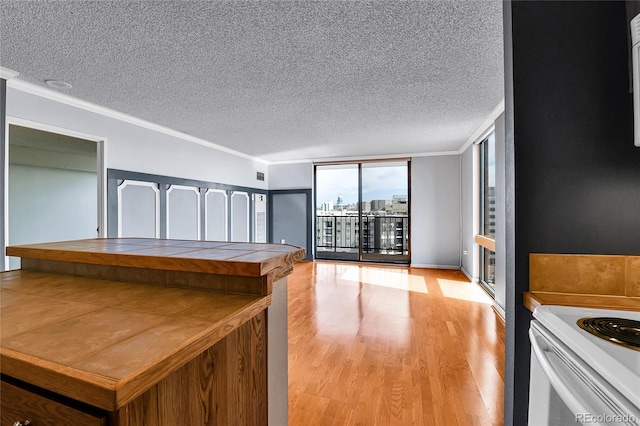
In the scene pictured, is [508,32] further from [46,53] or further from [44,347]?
[46,53]

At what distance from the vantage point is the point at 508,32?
133 cm

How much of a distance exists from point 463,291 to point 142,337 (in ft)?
14.5

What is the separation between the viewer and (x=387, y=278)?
16.3 feet

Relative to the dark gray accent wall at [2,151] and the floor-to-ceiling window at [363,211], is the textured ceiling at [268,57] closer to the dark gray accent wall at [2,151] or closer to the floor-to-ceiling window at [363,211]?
the dark gray accent wall at [2,151]

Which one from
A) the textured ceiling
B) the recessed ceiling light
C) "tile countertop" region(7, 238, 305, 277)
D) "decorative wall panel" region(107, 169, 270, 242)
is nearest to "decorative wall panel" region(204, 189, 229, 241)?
"decorative wall panel" region(107, 169, 270, 242)

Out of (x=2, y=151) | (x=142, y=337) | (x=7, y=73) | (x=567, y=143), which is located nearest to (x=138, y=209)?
(x=2, y=151)

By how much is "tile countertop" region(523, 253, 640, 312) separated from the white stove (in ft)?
0.58

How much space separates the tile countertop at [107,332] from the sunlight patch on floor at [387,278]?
3.86 m

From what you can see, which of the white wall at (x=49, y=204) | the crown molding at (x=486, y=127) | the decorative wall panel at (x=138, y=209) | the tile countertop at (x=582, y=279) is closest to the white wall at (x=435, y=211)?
the crown molding at (x=486, y=127)

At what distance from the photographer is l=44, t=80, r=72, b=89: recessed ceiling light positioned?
2604 millimetres

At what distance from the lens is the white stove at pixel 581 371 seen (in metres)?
0.61

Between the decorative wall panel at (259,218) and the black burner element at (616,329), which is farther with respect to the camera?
the decorative wall panel at (259,218)

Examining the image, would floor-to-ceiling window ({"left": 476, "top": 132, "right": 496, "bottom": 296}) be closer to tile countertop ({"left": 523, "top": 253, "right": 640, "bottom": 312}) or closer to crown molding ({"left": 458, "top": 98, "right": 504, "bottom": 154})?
crown molding ({"left": 458, "top": 98, "right": 504, "bottom": 154})

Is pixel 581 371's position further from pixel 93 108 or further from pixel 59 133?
pixel 93 108
